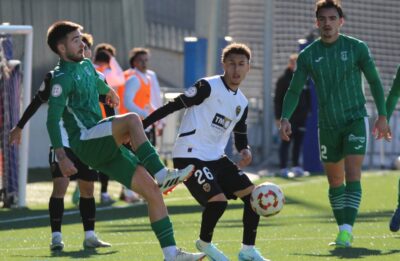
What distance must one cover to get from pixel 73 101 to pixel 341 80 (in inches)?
105

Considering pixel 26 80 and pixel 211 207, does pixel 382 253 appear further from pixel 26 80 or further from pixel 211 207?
pixel 26 80

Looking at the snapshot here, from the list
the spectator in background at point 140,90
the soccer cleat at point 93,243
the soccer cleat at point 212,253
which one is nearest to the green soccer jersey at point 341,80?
the soccer cleat at point 212,253

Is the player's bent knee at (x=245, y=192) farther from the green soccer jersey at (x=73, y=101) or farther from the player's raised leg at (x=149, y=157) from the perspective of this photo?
the green soccer jersey at (x=73, y=101)

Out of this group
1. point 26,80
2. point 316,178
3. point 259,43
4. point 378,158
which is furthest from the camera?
point 259,43

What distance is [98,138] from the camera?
913cm

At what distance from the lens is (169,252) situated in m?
8.80

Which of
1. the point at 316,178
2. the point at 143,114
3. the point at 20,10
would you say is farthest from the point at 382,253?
the point at 20,10

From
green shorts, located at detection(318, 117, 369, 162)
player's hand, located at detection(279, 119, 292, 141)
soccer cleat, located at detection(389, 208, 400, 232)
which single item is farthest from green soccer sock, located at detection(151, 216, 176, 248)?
soccer cleat, located at detection(389, 208, 400, 232)

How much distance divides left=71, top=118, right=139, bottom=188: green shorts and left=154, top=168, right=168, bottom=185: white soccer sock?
0.36 metres

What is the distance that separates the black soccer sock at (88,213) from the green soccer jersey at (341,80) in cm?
208

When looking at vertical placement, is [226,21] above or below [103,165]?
below

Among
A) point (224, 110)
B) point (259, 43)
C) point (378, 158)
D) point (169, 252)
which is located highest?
point (224, 110)

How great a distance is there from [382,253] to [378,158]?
53.2 feet

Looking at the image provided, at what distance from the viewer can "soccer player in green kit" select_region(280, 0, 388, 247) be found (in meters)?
11.0
